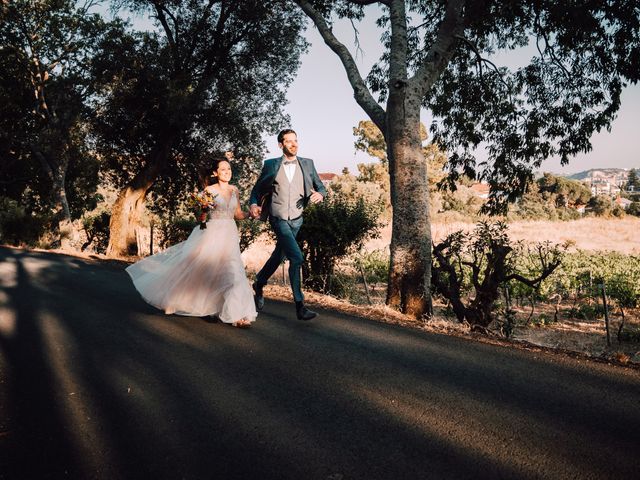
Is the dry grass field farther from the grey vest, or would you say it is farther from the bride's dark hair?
the bride's dark hair

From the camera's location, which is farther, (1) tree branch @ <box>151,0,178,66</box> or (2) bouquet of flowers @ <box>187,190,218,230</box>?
(1) tree branch @ <box>151,0,178,66</box>

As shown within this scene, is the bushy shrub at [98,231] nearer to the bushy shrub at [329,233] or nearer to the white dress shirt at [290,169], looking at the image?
the bushy shrub at [329,233]

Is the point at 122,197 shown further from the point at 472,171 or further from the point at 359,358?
the point at 359,358

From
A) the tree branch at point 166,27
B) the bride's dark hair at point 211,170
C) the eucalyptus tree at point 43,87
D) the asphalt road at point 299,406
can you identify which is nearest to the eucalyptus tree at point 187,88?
the tree branch at point 166,27

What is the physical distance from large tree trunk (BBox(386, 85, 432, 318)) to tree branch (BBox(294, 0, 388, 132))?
553mm

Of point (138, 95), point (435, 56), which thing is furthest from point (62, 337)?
point (138, 95)

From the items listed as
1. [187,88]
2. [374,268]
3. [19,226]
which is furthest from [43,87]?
[374,268]

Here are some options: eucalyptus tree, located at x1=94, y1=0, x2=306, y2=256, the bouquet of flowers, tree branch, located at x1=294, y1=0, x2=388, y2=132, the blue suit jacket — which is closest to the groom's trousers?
the blue suit jacket

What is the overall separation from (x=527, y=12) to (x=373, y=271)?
35.8 feet

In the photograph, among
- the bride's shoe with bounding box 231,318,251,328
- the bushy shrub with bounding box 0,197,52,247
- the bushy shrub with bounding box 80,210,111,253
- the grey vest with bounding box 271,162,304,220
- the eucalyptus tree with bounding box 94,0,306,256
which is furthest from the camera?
the bushy shrub with bounding box 80,210,111,253

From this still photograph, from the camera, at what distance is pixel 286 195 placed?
6.27 metres

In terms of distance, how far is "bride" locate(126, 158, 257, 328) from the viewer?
5.77 meters

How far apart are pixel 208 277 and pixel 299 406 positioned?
3053 millimetres

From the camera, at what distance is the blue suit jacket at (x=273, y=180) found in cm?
627
